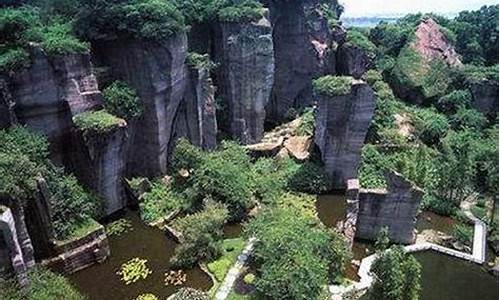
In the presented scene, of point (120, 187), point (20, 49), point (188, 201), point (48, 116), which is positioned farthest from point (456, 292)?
point (20, 49)

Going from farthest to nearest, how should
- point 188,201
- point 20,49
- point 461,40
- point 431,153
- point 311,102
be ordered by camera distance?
point 461,40
point 311,102
point 431,153
point 188,201
point 20,49

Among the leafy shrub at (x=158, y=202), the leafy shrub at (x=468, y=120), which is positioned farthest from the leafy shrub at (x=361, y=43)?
the leafy shrub at (x=158, y=202)

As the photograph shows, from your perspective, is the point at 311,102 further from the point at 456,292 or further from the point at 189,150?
the point at 456,292

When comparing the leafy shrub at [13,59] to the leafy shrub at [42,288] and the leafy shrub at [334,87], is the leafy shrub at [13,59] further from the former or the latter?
the leafy shrub at [334,87]

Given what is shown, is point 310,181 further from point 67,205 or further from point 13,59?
point 13,59

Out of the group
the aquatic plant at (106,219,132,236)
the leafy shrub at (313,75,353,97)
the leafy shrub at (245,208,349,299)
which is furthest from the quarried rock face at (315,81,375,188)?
the aquatic plant at (106,219,132,236)
